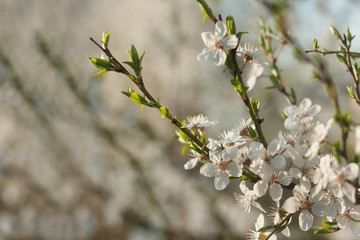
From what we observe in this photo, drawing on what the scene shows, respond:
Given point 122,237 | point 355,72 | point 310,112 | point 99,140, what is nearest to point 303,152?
point 310,112

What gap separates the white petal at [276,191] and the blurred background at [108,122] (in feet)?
3.68

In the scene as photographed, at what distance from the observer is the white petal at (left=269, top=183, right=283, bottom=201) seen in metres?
0.45

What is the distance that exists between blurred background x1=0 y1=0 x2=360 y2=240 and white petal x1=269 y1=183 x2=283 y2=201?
112cm

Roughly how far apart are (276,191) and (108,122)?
273 centimetres

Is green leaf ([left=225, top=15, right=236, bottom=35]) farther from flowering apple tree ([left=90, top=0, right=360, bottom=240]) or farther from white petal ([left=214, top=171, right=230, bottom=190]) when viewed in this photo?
white petal ([left=214, top=171, right=230, bottom=190])

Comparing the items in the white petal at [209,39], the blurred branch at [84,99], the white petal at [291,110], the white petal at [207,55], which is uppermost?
the blurred branch at [84,99]

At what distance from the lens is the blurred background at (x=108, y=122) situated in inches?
71.0

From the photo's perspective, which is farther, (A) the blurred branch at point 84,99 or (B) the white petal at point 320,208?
(A) the blurred branch at point 84,99

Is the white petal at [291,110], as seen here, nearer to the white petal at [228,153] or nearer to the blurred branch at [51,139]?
the white petal at [228,153]

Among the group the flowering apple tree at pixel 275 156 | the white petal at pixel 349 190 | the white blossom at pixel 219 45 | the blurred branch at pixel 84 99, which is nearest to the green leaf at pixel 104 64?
the flowering apple tree at pixel 275 156

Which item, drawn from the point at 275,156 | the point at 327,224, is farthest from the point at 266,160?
the point at 327,224

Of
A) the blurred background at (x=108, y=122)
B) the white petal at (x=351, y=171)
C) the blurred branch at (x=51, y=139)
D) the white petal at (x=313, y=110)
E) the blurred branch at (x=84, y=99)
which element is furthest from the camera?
the blurred background at (x=108, y=122)

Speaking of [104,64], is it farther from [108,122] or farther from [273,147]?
[108,122]

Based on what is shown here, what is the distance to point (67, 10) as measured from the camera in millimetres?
3238
